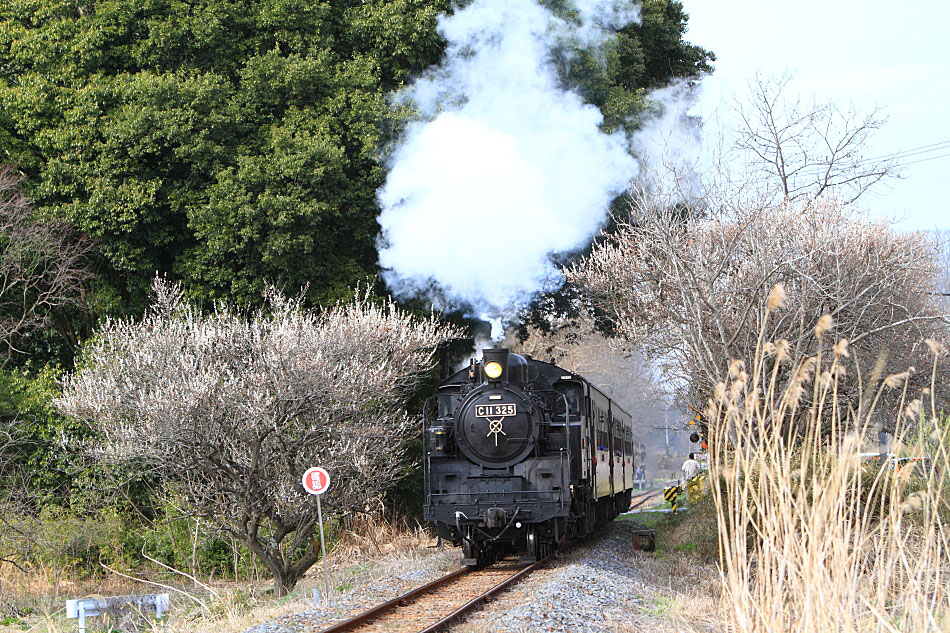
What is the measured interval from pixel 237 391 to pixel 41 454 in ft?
27.5

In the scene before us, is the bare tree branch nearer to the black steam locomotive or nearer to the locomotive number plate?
the black steam locomotive

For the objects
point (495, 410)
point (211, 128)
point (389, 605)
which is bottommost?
point (389, 605)

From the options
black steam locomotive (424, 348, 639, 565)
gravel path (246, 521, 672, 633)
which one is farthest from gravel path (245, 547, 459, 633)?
black steam locomotive (424, 348, 639, 565)

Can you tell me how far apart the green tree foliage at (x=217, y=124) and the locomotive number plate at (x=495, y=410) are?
7.27 m

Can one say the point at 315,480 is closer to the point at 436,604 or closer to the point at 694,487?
the point at 436,604

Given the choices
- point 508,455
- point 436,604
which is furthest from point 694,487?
point 436,604

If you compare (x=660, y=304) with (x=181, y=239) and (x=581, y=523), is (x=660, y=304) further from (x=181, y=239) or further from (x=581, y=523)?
(x=181, y=239)

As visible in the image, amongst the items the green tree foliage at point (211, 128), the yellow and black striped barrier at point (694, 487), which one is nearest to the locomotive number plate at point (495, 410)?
the yellow and black striped barrier at point (694, 487)

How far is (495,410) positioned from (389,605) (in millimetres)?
3685

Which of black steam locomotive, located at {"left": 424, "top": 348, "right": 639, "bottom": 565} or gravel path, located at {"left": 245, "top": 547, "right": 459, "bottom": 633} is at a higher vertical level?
black steam locomotive, located at {"left": 424, "top": 348, "right": 639, "bottom": 565}

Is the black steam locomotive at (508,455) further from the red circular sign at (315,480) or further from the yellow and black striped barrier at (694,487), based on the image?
the yellow and black striped barrier at (694,487)

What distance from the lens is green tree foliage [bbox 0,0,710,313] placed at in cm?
1838

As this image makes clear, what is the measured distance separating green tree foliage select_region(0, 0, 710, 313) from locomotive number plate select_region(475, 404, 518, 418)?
727 centimetres

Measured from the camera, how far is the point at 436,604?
9984 millimetres
